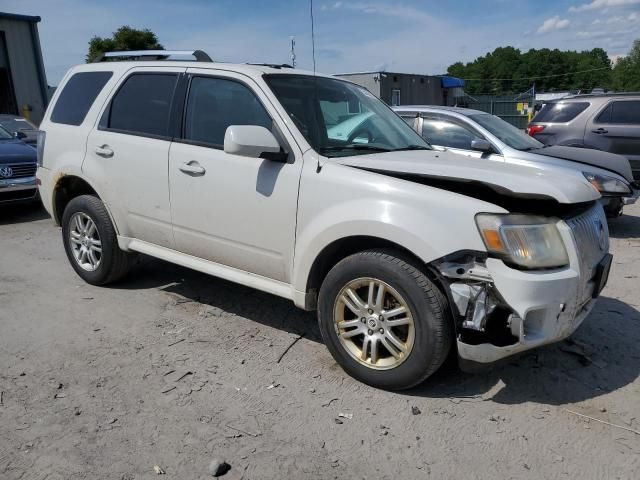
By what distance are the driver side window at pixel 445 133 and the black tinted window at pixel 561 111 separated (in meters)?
3.41

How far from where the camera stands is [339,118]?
4078 mm

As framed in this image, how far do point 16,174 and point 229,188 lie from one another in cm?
623

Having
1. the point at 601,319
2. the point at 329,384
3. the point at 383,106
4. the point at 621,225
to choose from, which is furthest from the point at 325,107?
the point at 621,225

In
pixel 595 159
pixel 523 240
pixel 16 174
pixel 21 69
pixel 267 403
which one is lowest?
pixel 267 403

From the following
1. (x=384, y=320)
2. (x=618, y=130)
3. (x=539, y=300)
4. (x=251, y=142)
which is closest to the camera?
(x=539, y=300)

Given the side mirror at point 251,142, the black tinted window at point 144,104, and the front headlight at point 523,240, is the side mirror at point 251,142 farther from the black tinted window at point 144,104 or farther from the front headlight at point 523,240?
the front headlight at point 523,240

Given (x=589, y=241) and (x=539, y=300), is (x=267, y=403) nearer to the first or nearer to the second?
(x=539, y=300)

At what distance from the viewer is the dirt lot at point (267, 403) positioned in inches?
104

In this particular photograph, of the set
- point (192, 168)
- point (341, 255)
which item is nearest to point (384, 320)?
point (341, 255)

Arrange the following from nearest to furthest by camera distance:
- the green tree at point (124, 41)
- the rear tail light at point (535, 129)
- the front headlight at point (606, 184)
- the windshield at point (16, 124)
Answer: the front headlight at point (606, 184) → the rear tail light at point (535, 129) → the windshield at point (16, 124) → the green tree at point (124, 41)

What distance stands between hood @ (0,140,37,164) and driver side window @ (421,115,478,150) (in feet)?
20.2

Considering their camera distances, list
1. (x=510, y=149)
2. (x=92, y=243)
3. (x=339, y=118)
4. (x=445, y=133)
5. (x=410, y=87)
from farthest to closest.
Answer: (x=410, y=87) < (x=445, y=133) < (x=510, y=149) < (x=92, y=243) < (x=339, y=118)

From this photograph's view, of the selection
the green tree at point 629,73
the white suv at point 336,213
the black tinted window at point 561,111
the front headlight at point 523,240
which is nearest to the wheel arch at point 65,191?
the white suv at point 336,213

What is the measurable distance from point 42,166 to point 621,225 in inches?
295
